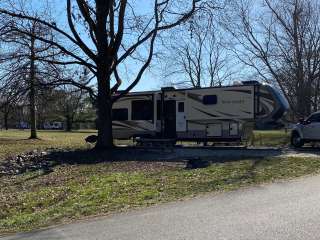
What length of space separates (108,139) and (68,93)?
11.6 feet

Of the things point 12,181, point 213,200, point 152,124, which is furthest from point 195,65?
point 213,200

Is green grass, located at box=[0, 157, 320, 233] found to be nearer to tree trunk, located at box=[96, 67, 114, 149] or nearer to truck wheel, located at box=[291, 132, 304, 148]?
tree trunk, located at box=[96, 67, 114, 149]

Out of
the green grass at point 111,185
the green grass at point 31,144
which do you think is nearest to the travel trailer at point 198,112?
the green grass at point 31,144

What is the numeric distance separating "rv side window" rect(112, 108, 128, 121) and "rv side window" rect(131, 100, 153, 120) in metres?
0.63

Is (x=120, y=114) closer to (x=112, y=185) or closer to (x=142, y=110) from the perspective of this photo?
(x=142, y=110)

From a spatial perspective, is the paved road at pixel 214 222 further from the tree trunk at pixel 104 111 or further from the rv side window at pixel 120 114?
the rv side window at pixel 120 114

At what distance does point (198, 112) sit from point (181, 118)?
3.56 feet

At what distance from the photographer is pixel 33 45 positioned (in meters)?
27.6

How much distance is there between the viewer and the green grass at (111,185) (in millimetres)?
11648

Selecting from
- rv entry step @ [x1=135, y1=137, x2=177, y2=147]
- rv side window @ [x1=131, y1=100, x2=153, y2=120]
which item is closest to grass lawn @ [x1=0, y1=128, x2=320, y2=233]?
rv entry step @ [x1=135, y1=137, x2=177, y2=147]

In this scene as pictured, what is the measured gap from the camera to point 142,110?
3209 centimetres

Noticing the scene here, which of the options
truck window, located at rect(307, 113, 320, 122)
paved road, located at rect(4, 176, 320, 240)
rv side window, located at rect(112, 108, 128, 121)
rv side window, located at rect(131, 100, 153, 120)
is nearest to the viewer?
paved road, located at rect(4, 176, 320, 240)

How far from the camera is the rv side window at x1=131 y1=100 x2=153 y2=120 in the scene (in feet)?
104

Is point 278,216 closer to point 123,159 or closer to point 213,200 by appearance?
point 213,200
